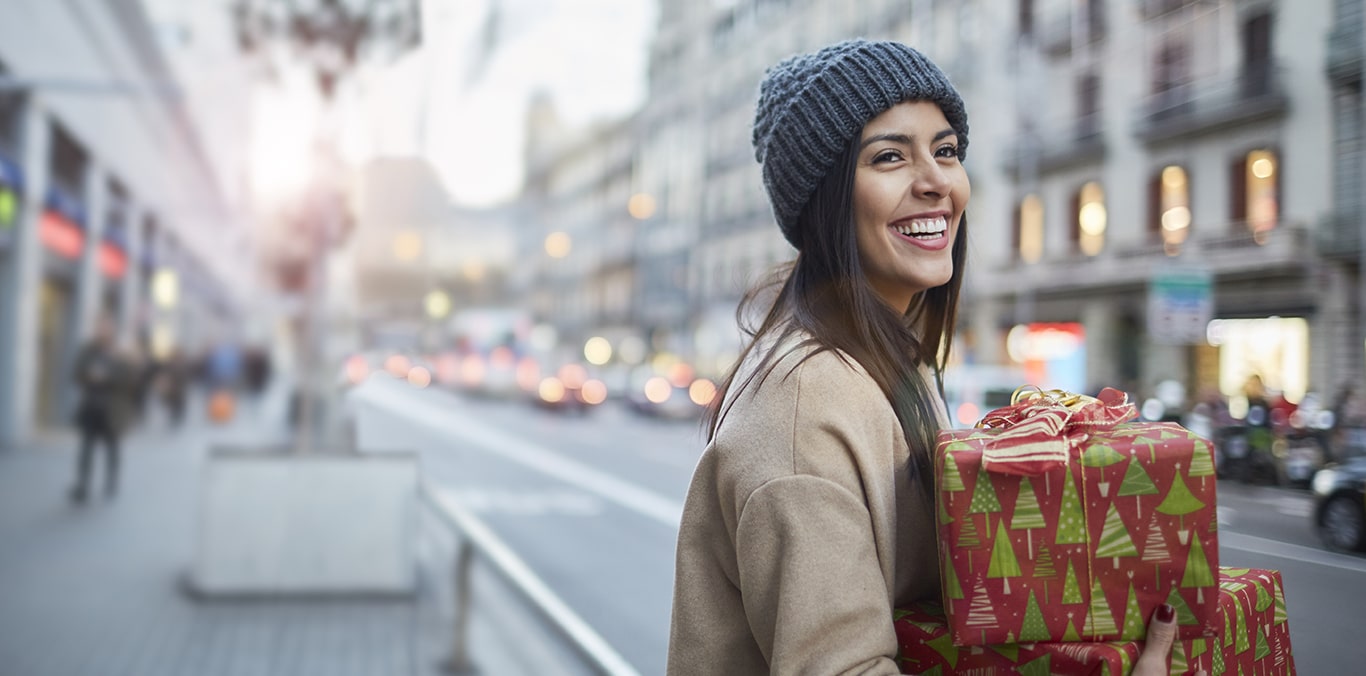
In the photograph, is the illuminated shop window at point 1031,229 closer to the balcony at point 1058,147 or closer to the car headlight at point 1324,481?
the balcony at point 1058,147

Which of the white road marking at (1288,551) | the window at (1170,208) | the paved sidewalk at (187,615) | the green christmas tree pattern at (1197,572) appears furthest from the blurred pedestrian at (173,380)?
the green christmas tree pattern at (1197,572)

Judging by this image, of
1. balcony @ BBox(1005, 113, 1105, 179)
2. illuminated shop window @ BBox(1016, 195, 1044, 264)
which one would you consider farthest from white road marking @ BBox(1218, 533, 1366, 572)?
illuminated shop window @ BBox(1016, 195, 1044, 264)

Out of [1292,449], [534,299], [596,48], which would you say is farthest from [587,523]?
[1292,449]

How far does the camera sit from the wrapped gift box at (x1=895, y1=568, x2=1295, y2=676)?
1.02 meters

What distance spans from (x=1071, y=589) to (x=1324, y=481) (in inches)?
20.8

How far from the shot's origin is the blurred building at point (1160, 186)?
1.42 m

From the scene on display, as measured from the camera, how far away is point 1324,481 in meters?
1.37

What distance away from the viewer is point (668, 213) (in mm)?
5215

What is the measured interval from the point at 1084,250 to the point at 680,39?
3.02 m

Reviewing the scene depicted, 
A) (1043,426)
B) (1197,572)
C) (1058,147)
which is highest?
(1058,147)

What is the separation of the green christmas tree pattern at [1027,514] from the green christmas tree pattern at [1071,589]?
4cm

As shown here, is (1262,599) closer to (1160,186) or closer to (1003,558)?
(1003,558)

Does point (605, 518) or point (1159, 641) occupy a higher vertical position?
point (1159, 641)

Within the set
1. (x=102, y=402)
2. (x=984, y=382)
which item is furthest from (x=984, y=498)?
(x=102, y=402)
